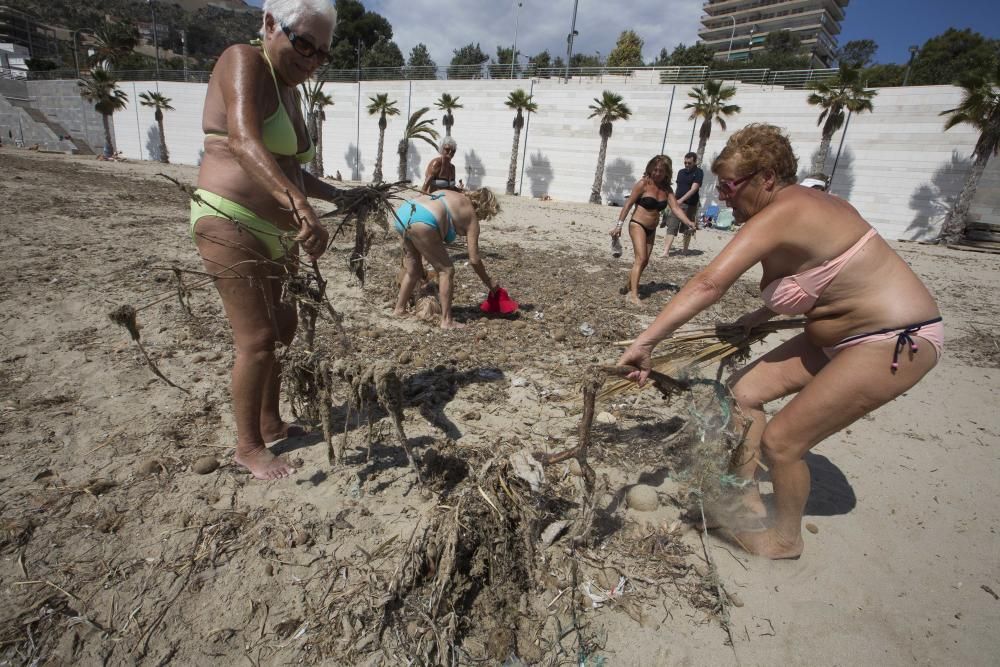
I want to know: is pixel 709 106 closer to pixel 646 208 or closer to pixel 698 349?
pixel 646 208

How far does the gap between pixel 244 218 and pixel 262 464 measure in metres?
1.20

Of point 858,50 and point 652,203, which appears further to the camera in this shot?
point 858,50

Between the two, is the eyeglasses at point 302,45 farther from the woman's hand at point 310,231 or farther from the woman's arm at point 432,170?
the woman's arm at point 432,170

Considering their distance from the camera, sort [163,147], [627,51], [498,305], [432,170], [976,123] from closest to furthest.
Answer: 1. [498,305]
2. [432,170]
3. [976,123]
4. [163,147]
5. [627,51]

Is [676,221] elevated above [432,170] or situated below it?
below

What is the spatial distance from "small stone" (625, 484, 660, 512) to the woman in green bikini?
194 cm

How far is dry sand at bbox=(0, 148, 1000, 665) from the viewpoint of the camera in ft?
5.49

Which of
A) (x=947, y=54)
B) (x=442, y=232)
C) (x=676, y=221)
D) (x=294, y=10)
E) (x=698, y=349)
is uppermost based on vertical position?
(x=947, y=54)

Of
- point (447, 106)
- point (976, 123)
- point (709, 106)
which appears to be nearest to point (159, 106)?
point (447, 106)

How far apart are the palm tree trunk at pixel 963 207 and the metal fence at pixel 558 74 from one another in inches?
259

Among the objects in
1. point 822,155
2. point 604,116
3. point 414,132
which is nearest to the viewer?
point 414,132

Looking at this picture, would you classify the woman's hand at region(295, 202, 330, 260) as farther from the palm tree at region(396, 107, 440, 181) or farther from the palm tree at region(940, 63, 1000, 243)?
the palm tree at region(940, 63, 1000, 243)

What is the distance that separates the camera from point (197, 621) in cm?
164

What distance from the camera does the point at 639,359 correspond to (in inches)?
75.5
